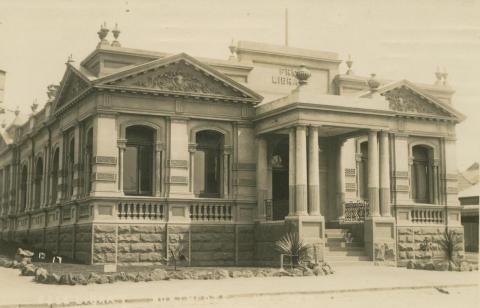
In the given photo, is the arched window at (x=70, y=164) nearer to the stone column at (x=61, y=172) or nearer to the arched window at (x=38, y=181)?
the stone column at (x=61, y=172)

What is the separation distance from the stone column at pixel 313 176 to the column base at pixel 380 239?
2287mm

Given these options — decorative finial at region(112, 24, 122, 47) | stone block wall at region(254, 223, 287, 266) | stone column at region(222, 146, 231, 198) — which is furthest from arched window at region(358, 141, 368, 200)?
decorative finial at region(112, 24, 122, 47)

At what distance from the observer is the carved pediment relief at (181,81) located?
25.9m

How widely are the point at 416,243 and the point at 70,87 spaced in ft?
51.2

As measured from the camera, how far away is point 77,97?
26750 millimetres

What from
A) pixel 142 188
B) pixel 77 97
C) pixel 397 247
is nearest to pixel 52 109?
pixel 77 97

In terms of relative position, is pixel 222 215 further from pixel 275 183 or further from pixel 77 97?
pixel 77 97

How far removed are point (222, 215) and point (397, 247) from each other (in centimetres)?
714

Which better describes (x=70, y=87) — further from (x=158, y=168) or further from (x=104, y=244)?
(x=104, y=244)

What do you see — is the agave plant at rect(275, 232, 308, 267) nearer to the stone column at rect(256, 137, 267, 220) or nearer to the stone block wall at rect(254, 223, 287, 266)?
the stone block wall at rect(254, 223, 287, 266)

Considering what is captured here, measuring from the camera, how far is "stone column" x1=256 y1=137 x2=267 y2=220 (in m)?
27.1

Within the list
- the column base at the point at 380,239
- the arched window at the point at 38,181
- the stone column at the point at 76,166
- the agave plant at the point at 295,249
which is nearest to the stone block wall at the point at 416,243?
the column base at the point at 380,239

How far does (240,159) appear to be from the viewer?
27469 millimetres

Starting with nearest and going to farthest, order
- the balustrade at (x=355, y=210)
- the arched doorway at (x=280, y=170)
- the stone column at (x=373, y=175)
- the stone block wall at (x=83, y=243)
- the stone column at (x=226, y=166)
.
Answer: the stone block wall at (x=83, y=243) → the stone column at (x=373, y=175) → the stone column at (x=226, y=166) → the balustrade at (x=355, y=210) → the arched doorway at (x=280, y=170)
